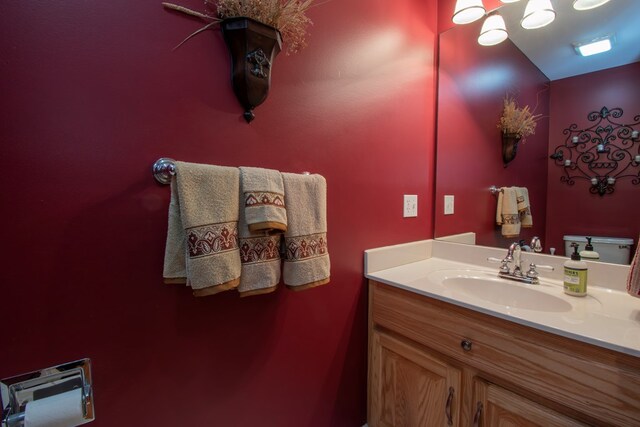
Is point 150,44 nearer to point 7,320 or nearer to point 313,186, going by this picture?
point 313,186

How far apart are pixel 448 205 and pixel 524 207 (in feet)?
1.13

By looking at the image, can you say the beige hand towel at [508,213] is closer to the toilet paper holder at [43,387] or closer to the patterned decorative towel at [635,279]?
the patterned decorative towel at [635,279]

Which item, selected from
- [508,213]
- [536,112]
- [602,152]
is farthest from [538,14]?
[508,213]

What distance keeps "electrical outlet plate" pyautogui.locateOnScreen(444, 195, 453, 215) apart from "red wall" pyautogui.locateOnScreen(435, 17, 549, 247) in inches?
0.7

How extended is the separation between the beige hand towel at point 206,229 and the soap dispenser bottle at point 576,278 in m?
1.11

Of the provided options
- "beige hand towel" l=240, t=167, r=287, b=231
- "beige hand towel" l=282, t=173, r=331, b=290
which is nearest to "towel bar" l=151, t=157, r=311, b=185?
"beige hand towel" l=240, t=167, r=287, b=231

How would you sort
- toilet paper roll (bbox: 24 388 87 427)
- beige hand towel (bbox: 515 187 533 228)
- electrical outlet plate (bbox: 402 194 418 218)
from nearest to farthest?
toilet paper roll (bbox: 24 388 87 427) < beige hand towel (bbox: 515 187 533 228) < electrical outlet plate (bbox: 402 194 418 218)

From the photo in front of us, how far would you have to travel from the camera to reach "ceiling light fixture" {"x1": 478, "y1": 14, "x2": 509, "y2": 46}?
133 centimetres

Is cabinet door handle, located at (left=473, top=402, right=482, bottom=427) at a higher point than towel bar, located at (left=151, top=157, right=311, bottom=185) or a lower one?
lower

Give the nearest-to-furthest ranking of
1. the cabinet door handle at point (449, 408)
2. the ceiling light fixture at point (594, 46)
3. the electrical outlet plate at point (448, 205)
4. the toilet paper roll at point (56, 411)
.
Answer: the toilet paper roll at point (56, 411)
the cabinet door handle at point (449, 408)
the ceiling light fixture at point (594, 46)
the electrical outlet plate at point (448, 205)

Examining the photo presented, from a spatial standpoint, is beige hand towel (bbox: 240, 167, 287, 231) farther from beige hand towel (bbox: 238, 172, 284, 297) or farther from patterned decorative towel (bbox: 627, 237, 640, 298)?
patterned decorative towel (bbox: 627, 237, 640, 298)

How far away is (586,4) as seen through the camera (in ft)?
3.57

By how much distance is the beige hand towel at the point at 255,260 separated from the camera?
0.76 m

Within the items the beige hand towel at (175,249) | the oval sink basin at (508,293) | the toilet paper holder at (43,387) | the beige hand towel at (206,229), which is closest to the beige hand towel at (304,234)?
the beige hand towel at (206,229)
